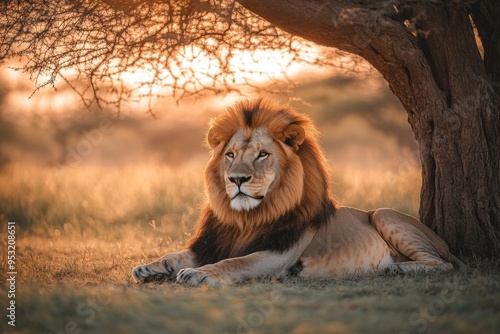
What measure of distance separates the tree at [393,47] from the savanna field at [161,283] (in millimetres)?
700

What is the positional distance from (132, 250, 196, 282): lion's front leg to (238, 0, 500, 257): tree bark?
214 centimetres

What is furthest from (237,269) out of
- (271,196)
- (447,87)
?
(447,87)

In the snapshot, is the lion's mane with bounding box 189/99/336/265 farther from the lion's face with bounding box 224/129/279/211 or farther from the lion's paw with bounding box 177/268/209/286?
the lion's paw with bounding box 177/268/209/286

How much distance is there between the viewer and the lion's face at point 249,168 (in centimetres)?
670

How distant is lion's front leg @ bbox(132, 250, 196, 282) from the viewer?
687cm

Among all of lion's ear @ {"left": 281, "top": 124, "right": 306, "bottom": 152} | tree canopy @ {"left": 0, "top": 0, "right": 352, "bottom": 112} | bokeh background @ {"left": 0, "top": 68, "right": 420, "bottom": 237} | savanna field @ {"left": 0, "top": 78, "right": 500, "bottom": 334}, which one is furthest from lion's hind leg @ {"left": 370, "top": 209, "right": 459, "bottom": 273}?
tree canopy @ {"left": 0, "top": 0, "right": 352, "bottom": 112}

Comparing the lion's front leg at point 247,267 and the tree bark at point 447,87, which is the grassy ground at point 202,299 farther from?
the tree bark at point 447,87

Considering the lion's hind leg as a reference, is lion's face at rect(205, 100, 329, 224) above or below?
above

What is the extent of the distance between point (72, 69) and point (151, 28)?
2.96ft

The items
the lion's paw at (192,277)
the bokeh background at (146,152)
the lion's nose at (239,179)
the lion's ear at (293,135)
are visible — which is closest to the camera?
the lion's paw at (192,277)

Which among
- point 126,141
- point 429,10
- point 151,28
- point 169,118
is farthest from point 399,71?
point 126,141

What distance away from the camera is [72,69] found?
28.2ft

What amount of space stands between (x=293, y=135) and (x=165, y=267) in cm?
152

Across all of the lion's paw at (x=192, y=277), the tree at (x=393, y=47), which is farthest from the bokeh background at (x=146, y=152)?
the lion's paw at (x=192, y=277)
